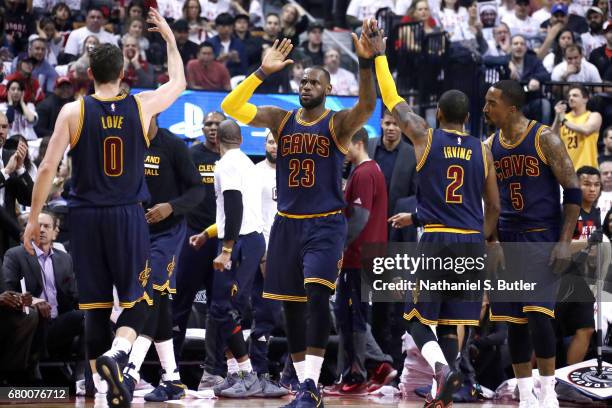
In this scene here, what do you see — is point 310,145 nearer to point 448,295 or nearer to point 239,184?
point 448,295

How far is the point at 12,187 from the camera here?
11.1 metres

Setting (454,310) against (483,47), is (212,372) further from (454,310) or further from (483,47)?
(483,47)

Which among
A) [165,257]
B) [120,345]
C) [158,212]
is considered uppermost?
[158,212]

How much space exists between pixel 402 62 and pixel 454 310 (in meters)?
9.41

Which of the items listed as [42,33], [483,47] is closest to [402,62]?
[483,47]

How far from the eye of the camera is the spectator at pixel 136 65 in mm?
15984

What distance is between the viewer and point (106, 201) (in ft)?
25.8

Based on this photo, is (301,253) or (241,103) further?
(241,103)

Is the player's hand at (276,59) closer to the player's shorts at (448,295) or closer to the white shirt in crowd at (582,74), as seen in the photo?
the player's shorts at (448,295)

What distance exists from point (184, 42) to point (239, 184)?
769cm

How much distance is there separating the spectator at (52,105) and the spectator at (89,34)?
217 centimetres

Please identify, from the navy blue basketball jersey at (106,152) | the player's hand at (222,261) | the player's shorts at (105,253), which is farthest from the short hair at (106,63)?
the player's hand at (222,261)

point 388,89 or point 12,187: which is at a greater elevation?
point 388,89

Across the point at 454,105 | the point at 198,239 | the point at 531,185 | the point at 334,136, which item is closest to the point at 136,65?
the point at 198,239
